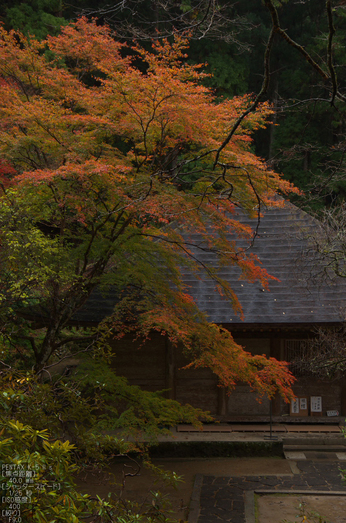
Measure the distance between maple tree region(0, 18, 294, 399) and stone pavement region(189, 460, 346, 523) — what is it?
2.06 metres

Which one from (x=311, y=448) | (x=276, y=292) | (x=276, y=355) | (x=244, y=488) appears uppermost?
(x=276, y=292)

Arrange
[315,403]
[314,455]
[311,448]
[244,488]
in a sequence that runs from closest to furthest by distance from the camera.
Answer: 1. [244,488]
2. [314,455]
3. [311,448]
4. [315,403]

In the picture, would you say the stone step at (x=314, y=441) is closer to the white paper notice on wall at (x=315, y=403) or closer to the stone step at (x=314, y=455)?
the stone step at (x=314, y=455)

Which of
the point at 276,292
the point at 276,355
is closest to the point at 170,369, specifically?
the point at 276,355

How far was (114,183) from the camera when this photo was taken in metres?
7.95

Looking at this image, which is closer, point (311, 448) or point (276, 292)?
point (311, 448)

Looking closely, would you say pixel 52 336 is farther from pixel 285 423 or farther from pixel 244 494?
pixel 285 423

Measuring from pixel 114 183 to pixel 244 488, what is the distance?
6.73 metres

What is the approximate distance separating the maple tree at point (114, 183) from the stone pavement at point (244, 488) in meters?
2.06

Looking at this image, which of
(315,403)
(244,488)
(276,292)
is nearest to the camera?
(244,488)

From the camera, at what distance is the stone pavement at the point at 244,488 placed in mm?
8781

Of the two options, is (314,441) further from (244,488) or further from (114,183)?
(114,183)

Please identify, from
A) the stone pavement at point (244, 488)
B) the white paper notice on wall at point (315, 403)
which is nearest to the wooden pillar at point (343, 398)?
the white paper notice on wall at point (315, 403)

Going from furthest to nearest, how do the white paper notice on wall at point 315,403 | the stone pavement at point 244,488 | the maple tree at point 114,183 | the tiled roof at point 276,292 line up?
the white paper notice on wall at point 315,403 < the tiled roof at point 276,292 < the stone pavement at point 244,488 < the maple tree at point 114,183
